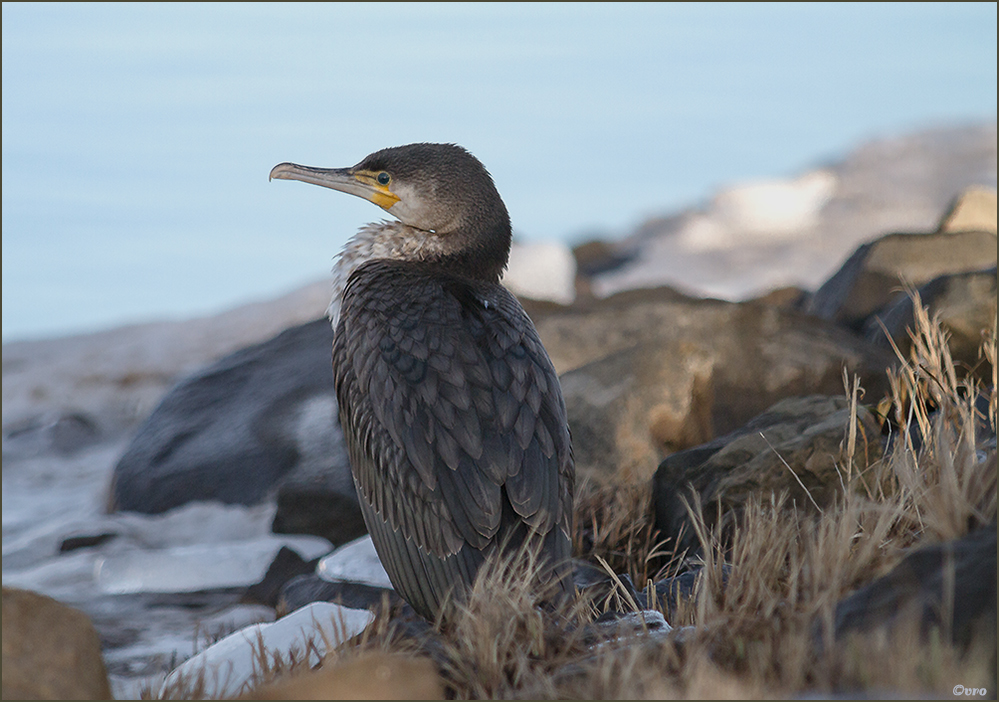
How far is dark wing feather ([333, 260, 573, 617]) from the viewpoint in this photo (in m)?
4.00

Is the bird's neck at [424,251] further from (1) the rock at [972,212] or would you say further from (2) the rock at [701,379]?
(1) the rock at [972,212]

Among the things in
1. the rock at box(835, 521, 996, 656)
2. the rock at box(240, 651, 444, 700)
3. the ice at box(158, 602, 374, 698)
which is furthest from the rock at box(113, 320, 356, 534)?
the rock at box(835, 521, 996, 656)

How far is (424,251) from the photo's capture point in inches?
200

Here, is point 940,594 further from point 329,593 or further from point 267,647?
point 329,593

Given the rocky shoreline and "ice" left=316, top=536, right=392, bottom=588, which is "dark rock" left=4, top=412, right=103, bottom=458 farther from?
"ice" left=316, top=536, right=392, bottom=588

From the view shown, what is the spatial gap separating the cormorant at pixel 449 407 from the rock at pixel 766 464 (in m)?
1.09

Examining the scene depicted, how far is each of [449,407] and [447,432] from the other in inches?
4.2

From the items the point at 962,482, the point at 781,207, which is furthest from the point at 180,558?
the point at 781,207

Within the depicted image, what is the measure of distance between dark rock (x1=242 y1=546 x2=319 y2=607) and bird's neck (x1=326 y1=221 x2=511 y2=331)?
2362 mm

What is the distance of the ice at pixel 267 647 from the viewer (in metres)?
3.45

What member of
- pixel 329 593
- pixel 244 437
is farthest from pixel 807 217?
pixel 329 593

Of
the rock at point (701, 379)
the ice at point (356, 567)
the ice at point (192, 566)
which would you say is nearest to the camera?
the ice at point (356, 567)

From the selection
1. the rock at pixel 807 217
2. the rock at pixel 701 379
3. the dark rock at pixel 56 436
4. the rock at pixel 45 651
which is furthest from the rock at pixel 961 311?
the rock at pixel 807 217

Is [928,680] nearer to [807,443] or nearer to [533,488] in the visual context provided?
[533,488]
